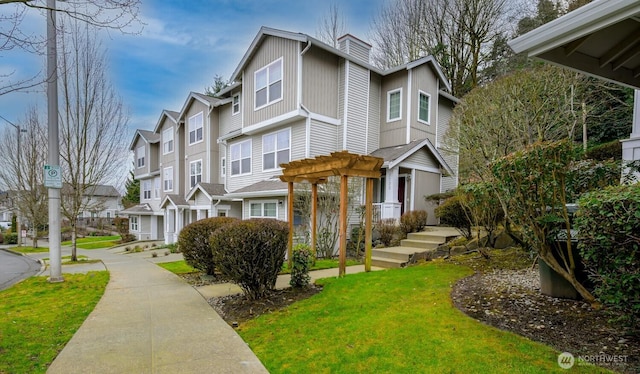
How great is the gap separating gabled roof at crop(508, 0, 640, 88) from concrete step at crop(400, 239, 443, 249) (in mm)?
6152

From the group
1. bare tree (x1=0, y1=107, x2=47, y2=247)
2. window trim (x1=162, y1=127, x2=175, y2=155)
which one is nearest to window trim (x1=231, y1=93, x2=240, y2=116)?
window trim (x1=162, y1=127, x2=175, y2=155)

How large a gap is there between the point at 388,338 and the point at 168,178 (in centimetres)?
2474

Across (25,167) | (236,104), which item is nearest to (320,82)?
(236,104)

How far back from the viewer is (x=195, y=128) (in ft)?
69.6

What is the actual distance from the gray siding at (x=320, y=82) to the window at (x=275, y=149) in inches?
68.5

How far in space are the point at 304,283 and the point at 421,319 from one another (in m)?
2.94

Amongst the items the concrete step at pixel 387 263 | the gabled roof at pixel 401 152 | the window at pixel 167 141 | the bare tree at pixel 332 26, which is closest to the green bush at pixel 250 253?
the concrete step at pixel 387 263

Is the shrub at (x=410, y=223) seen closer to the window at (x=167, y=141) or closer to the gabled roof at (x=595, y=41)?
the gabled roof at (x=595, y=41)

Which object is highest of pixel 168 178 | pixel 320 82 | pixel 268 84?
pixel 268 84

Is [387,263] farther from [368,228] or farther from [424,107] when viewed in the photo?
[424,107]

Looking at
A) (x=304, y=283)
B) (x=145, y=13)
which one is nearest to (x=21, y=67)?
(x=145, y=13)

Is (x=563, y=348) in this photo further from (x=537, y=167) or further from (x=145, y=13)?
(x=145, y=13)

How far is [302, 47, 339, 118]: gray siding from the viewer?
1286 centimetres

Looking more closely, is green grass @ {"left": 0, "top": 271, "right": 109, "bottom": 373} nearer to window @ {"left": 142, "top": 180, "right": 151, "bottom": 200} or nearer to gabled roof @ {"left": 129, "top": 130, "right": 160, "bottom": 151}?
gabled roof @ {"left": 129, "top": 130, "right": 160, "bottom": 151}
